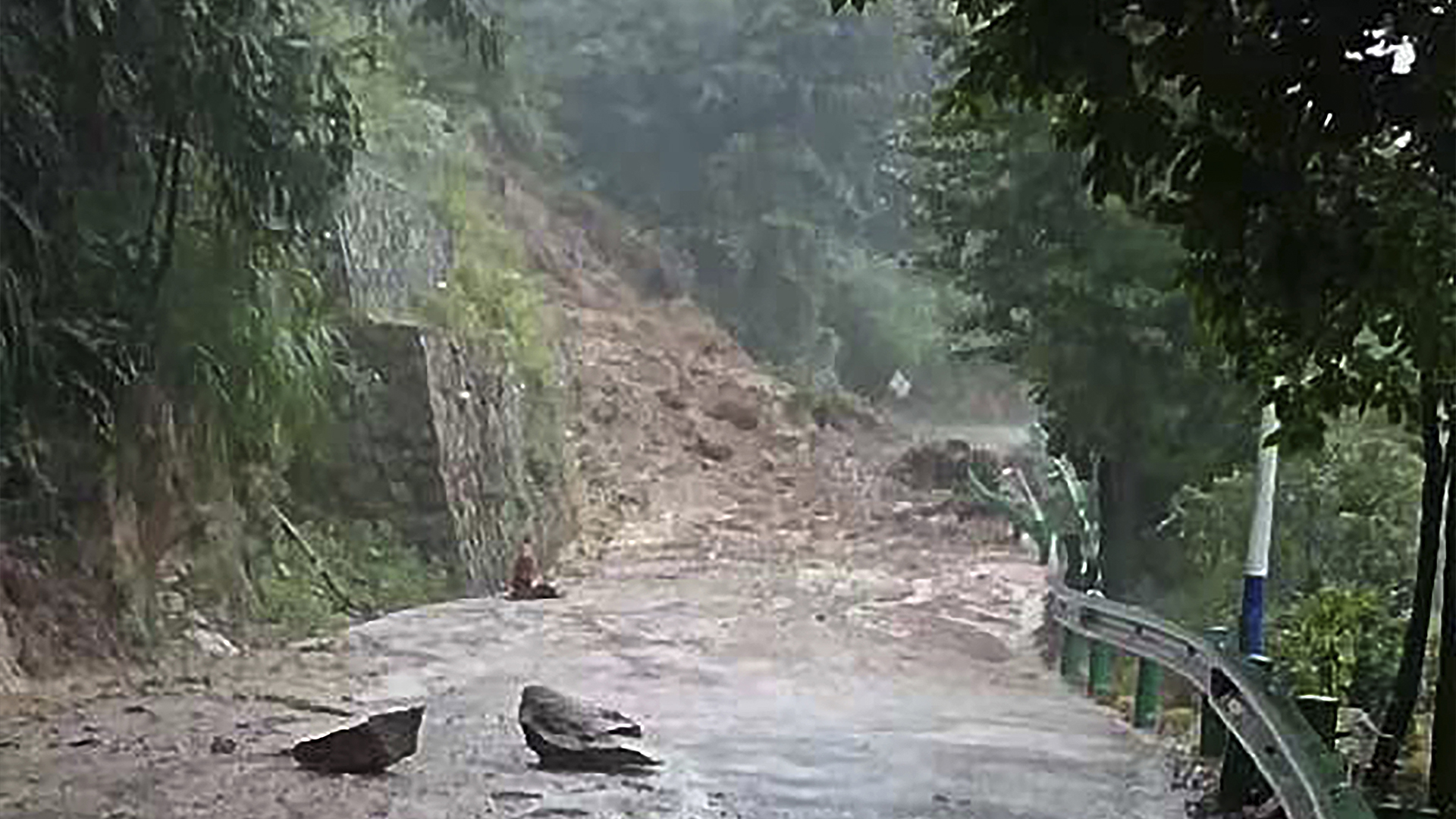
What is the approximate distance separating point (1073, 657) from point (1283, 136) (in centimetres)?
876

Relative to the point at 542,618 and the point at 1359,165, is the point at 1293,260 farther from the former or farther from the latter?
the point at 542,618

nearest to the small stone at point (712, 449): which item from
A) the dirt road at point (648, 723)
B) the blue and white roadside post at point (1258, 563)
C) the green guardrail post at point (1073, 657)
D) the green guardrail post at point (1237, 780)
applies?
the dirt road at point (648, 723)

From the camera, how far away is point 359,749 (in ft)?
24.1

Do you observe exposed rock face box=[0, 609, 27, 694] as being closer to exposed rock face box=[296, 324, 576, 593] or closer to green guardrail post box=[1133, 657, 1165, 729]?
green guardrail post box=[1133, 657, 1165, 729]

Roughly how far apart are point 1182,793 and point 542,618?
8.08 metres

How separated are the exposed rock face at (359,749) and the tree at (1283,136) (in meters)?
3.77

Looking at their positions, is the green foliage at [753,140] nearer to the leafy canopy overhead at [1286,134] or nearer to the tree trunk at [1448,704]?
the tree trunk at [1448,704]

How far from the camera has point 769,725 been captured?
30.7 feet

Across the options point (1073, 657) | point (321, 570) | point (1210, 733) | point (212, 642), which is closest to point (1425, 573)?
point (1210, 733)

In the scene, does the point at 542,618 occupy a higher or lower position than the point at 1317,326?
lower

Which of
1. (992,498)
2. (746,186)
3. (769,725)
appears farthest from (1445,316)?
(746,186)

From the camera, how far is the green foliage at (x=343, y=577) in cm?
1453

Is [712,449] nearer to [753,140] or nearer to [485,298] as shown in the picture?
[753,140]

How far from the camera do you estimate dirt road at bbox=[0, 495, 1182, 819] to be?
6.93m
